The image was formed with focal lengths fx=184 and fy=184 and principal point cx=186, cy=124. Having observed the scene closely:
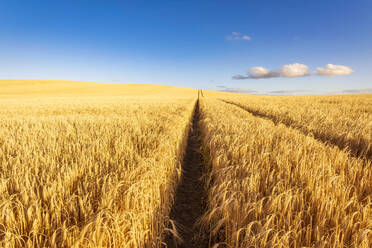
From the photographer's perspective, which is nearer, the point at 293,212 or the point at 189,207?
the point at 293,212

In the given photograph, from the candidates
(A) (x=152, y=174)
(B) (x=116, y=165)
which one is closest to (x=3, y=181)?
(B) (x=116, y=165)

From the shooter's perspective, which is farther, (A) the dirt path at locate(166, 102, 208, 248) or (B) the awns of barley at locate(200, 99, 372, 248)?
(A) the dirt path at locate(166, 102, 208, 248)

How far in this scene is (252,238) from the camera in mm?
1375

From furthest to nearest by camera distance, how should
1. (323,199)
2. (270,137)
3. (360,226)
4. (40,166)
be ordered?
(270,137) → (40,166) → (323,199) → (360,226)

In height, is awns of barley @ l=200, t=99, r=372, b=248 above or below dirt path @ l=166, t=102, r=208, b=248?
above

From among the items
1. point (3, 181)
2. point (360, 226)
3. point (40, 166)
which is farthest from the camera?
point (40, 166)

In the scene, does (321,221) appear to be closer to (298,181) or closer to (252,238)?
(252,238)

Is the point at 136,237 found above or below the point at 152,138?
below

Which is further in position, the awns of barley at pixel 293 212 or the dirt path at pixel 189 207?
the dirt path at pixel 189 207

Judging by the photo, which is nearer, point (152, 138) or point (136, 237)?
point (136, 237)

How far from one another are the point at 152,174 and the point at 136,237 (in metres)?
0.90

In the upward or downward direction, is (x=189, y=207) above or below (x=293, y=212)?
below

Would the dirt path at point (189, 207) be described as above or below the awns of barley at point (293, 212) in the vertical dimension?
below

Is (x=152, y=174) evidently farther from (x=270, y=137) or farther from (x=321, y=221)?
(x=270, y=137)
